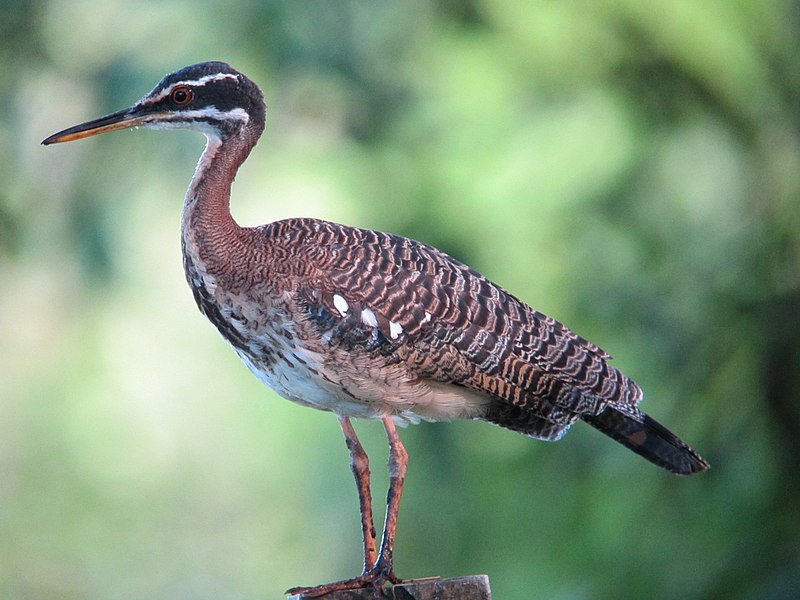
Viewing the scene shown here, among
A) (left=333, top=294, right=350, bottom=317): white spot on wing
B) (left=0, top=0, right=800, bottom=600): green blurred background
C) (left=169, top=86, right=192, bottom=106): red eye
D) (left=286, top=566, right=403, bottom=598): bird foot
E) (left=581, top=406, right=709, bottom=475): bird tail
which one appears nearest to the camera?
(left=286, top=566, right=403, bottom=598): bird foot

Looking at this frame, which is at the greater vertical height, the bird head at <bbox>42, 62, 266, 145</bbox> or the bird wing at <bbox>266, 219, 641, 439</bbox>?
the bird head at <bbox>42, 62, 266, 145</bbox>

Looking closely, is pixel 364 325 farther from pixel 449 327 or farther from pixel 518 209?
pixel 518 209

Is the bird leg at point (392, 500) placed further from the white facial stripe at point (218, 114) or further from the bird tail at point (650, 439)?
the white facial stripe at point (218, 114)

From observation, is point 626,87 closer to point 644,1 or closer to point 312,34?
point 644,1

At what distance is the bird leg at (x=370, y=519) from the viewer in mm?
4887

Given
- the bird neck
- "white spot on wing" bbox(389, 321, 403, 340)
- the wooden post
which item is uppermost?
the bird neck

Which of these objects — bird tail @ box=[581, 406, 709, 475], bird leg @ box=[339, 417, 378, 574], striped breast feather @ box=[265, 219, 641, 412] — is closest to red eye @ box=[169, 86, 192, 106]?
striped breast feather @ box=[265, 219, 641, 412]

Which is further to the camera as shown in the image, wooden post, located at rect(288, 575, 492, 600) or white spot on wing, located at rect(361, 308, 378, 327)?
white spot on wing, located at rect(361, 308, 378, 327)

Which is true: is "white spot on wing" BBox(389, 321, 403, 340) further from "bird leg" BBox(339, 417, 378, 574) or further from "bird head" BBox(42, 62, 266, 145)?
"bird head" BBox(42, 62, 266, 145)

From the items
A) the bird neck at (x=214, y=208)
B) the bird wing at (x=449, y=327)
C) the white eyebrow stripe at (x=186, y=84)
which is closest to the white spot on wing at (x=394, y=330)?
the bird wing at (x=449, y=327)

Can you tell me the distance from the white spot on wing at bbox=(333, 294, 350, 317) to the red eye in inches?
39.2

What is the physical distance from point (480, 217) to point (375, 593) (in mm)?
4790

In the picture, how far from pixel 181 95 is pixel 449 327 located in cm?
139

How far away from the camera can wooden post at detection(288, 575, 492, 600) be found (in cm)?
446
